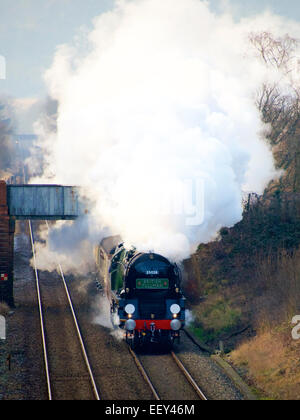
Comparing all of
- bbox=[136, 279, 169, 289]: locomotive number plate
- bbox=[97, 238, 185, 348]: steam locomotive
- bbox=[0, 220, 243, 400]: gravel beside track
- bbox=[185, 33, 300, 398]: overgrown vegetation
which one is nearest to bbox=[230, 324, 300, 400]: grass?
bbox=[185, 33, 300, 398]: overgrown vegetation

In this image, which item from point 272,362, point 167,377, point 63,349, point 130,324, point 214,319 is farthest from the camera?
point 214,319

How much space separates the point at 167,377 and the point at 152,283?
10.1ft

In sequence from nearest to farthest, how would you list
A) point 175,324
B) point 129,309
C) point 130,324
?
point 130,324
point 129,309
point 175,324

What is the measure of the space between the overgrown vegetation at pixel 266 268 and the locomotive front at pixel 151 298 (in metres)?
2.65

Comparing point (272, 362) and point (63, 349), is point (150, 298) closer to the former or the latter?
point (63, 349)

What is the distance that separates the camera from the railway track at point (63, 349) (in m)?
13.6

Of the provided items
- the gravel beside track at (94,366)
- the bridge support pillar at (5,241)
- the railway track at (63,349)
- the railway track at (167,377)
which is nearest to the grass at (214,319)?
the gravel beside track at (94,366)

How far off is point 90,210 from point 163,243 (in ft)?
29.4

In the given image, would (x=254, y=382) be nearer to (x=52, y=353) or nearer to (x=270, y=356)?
(x=270, y=356)

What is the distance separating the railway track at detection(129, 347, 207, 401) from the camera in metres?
13.2

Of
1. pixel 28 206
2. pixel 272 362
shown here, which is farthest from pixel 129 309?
pixel 28 206

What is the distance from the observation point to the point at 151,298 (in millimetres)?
16500

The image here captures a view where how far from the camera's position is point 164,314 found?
16484mm

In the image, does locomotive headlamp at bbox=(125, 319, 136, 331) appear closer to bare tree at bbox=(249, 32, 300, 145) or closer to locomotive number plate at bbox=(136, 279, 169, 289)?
locomotive number plate at bbox=(136, 279, 169, 289)
